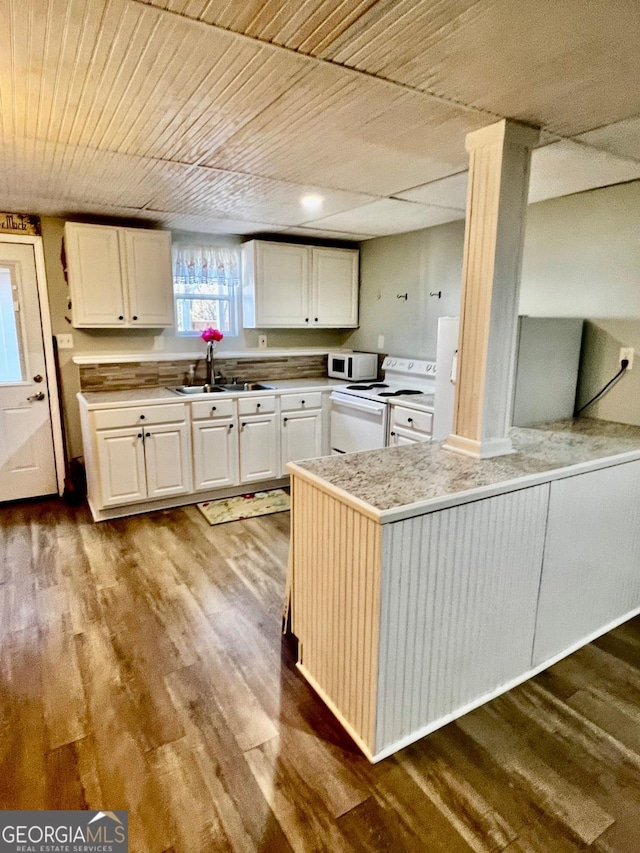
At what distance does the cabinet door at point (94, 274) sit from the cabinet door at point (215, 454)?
108 centimetres

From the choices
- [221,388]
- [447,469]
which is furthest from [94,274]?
[447,469]

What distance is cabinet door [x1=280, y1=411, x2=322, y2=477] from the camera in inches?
162

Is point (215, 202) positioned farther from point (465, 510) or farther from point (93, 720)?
point (93, 720)

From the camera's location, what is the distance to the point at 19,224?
355 cm

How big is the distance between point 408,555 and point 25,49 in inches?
72.0

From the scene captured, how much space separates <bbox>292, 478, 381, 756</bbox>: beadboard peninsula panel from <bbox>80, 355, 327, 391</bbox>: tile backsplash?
8.54ft

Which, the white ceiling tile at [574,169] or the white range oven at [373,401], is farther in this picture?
the white range oven at [373,401]

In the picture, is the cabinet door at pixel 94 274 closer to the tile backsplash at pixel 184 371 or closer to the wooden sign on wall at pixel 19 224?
the wooden sign on wall at pixel 19 224

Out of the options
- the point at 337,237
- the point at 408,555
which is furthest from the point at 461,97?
the point at 337,237

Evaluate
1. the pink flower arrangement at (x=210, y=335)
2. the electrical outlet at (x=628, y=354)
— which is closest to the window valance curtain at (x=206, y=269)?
the pink flower arrangement at (x=210, y=335)

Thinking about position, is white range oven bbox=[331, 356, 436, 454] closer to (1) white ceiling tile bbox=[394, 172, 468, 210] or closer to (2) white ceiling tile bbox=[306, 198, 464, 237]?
(2) white ceiling tile bbox=[306, 198, 464, 237]

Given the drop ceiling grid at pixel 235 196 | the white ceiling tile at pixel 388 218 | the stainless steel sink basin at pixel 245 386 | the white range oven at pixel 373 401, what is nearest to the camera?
the drop ceiling grid at pixel 235 196

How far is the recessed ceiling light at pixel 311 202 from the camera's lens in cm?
302

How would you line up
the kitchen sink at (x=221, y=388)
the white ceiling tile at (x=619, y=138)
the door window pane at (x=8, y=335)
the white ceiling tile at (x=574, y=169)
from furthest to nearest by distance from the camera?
the kitchen sink at (x=221, y=388), the door window pane at (x=8, y=335), the white ceiling tile at (x=574, y=169), the white ceiling tile at (x=619, y=138)
